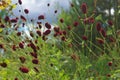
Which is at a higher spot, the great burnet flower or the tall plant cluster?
the great burnet flower

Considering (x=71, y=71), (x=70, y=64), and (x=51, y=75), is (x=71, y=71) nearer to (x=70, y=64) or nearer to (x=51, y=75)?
(x=70, y=64)

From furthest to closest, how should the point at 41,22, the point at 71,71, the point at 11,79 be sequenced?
the point at 71,71 < the point at 41,22 < the point at 11,79

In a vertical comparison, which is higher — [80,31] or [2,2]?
[2,2]

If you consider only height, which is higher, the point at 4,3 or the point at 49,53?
the point at 4,3

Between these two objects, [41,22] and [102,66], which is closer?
[41,22]

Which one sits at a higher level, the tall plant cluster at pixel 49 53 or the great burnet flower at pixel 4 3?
the great burnet flower at pixel 4 3

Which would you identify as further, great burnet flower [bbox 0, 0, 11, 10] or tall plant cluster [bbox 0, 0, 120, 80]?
great burnet flower [bbox 0, 0, 11, 10]

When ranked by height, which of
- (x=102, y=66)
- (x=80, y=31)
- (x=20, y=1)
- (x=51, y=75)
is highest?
(x=20, y=1)

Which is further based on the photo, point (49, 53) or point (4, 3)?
point (4, 3)

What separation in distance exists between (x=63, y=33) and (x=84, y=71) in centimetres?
72

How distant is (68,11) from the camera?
21.9 m

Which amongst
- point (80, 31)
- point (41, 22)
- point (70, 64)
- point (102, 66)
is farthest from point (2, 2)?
point (80, 31)

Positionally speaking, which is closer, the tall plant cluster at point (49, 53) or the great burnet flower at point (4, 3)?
the tall plant cluster at point (49, 53)

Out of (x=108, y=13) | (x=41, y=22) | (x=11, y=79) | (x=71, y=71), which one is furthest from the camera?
(x=108, y=13)
